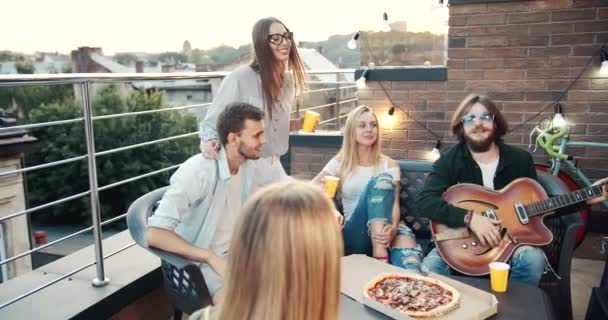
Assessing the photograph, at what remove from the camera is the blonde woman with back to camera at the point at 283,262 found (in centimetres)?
83

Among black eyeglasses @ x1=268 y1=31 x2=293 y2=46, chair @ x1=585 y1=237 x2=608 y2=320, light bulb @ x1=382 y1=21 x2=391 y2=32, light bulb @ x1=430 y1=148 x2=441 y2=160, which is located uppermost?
light bulb @ x1=382 y1=21 x2=391 y2=32

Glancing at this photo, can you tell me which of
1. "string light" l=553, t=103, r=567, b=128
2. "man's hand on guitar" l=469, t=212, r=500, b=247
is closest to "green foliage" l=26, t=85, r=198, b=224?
"string light" l=553, t=103, r=567, b=128

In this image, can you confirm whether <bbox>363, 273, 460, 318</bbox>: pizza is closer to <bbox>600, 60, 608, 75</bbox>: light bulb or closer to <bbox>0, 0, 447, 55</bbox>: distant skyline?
<bbox>600, 60, 608, 75</bbox>: light bulb

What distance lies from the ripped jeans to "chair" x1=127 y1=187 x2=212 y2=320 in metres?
0.88

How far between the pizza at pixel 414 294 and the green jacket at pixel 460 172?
27.6 inches

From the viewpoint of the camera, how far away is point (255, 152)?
196cm

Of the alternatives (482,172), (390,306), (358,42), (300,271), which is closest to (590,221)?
(482,172)

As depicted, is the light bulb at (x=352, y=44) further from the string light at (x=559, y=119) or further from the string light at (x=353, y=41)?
the string light at (x=559, y=119)

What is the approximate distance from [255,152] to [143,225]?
0.51 metres

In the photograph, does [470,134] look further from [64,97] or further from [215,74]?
[64,97]

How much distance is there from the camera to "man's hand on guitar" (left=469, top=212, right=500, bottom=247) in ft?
7.00

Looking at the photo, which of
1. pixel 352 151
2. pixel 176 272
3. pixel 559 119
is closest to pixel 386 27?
pixel 559 119

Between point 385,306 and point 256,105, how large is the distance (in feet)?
4.06

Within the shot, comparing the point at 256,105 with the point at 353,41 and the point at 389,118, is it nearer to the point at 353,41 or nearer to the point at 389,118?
the point at 389,118
